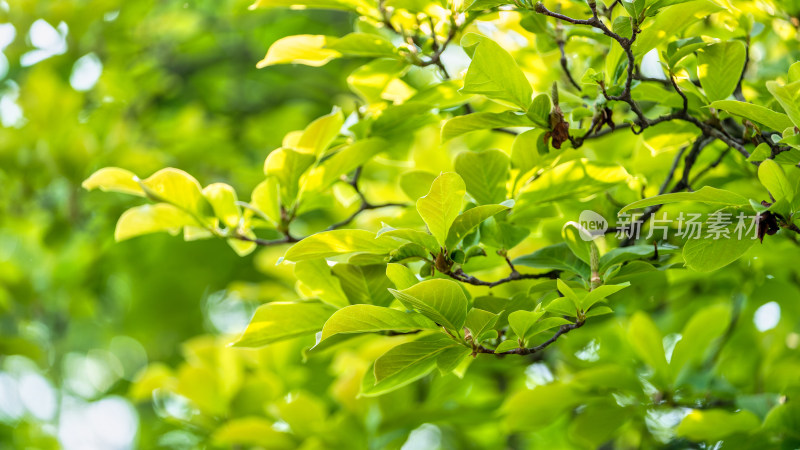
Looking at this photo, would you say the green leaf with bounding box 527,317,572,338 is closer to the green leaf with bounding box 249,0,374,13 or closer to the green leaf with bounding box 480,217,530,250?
the green leaf with bounding box 480,217,530,250

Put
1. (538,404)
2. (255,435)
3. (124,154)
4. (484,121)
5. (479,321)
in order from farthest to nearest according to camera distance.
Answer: (124,154) → (255,435) → (538,404) → (484,121) → (479,321)

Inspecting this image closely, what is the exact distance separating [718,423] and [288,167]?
37.8 inches

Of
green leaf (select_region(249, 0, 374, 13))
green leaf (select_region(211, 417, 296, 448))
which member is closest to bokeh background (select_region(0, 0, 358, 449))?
green leaf (select_region(211, 417, 296, 448))

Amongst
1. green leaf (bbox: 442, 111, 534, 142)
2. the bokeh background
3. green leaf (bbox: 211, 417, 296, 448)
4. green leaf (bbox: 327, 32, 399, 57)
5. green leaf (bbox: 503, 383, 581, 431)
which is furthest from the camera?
the bokeh background

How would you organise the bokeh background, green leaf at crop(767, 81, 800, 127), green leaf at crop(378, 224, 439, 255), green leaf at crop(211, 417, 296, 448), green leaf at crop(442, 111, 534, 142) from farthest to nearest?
the bokeh background, green leaf at crop(211, 417, 296, 448), green leaf at crop(442, 111, 534, 142), green leaf at crop(378, 224, 439, 255), green leaf at crop(767, 81, 800, 127)

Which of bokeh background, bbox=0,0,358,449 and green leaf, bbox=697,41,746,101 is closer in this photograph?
green leaf, bbox=697,41,746,101

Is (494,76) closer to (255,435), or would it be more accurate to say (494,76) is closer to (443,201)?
(443,201)

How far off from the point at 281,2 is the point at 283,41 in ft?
0.21

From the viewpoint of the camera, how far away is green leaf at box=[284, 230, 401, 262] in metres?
1.04

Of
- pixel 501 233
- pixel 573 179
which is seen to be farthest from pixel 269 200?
pixel 573 179

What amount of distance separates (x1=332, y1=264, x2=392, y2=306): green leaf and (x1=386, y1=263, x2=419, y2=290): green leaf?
0.45 ft

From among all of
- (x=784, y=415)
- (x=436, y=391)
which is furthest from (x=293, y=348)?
(x=784, y=415)

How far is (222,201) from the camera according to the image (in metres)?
1.35

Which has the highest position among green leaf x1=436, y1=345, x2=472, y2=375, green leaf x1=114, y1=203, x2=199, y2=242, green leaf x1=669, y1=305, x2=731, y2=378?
green leaf x1=114, y1=203, x2=199, y2=242
